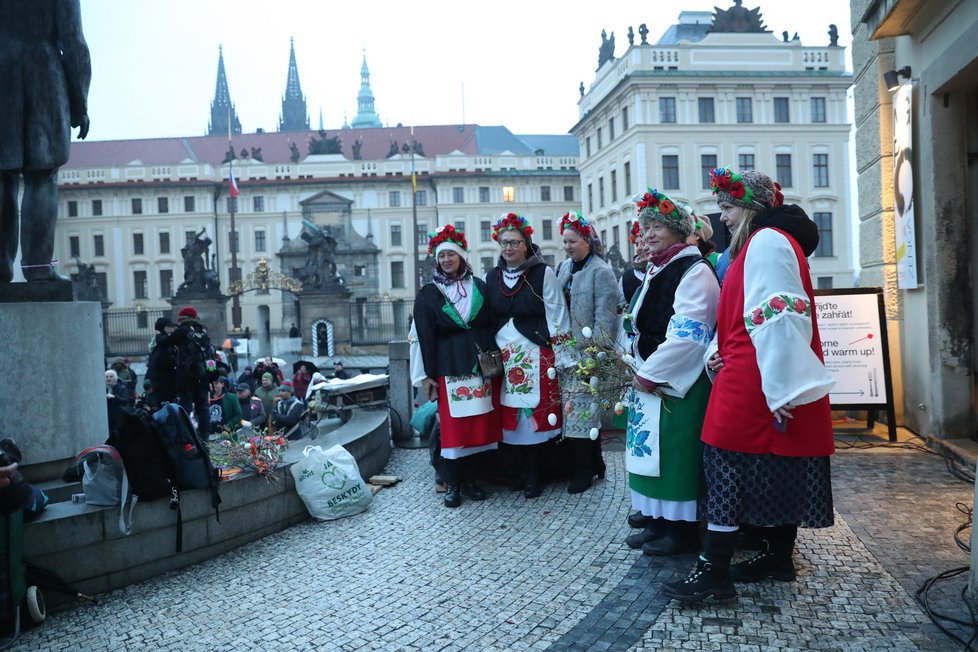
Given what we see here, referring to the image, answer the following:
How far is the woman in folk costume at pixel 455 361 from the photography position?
21.4 feet

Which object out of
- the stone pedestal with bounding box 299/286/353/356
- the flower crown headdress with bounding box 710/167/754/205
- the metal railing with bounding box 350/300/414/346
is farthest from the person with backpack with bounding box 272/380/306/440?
the stone pedestal with bounding box 299/286/353/356

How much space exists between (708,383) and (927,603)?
154cm

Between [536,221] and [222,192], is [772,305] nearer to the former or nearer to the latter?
[536,221]

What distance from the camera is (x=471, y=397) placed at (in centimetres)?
651

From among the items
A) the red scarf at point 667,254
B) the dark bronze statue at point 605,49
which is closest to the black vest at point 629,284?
the red scarf at point 667,254

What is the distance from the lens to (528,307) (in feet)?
21.6

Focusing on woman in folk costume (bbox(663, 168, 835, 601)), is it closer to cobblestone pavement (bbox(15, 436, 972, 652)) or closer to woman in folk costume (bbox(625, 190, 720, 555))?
woman in folk costume (bbox(625, 190, 720, 555))

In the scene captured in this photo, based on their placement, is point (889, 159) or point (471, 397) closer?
point (471, 397)

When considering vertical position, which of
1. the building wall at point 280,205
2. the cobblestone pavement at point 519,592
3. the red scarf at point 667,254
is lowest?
the cobblestone pavement at point 519,592

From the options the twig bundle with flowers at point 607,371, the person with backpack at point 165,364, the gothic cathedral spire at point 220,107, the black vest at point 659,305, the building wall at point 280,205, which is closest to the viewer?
the black vest at point 659,305

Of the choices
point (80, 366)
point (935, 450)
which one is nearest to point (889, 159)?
point (935, 450)

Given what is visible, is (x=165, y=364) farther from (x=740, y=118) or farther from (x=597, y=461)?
(x=740, y=118)

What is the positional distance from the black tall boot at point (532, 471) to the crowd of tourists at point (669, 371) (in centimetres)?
1

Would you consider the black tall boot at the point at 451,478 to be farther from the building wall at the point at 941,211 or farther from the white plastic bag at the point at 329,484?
the building wall at the point at 941,211
